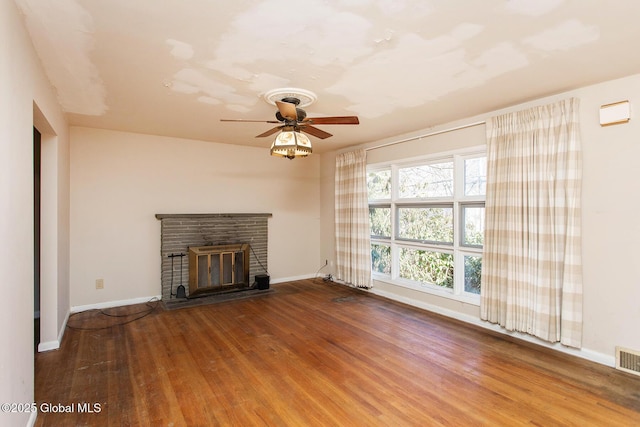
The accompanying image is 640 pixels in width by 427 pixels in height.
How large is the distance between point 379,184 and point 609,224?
2828 millimetres

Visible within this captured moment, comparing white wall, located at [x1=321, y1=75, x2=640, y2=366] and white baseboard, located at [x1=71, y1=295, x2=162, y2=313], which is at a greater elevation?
white wall, located at [x1=321, y1=75, x2=640, y2=366]

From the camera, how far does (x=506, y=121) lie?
3.25 metres

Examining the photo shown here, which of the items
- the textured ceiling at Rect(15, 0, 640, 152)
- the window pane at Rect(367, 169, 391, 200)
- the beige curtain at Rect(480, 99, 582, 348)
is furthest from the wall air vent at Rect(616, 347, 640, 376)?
the window pane at Rect(367, 169, 391, 200)

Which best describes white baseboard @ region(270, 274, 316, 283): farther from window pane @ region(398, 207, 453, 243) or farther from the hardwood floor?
window pane @ region(398, 207, 453, 243)

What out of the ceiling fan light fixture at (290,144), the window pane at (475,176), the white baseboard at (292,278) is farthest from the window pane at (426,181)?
the white baseboard at (292,278)

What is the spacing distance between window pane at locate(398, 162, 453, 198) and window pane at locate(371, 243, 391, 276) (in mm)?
894

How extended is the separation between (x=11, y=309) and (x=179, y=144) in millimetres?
3499

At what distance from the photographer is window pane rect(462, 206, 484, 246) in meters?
3.68

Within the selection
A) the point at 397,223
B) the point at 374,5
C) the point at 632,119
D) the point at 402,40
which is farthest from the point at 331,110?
the point at 632,119

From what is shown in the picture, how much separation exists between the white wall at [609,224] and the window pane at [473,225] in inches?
38.8

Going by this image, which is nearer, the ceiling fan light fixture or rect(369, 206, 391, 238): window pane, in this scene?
the ceiling fan light fixture

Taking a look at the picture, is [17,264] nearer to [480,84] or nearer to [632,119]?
[480,84]

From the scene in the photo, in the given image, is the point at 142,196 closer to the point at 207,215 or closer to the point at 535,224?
the point at 207,215

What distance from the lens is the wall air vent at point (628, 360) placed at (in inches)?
98.7
